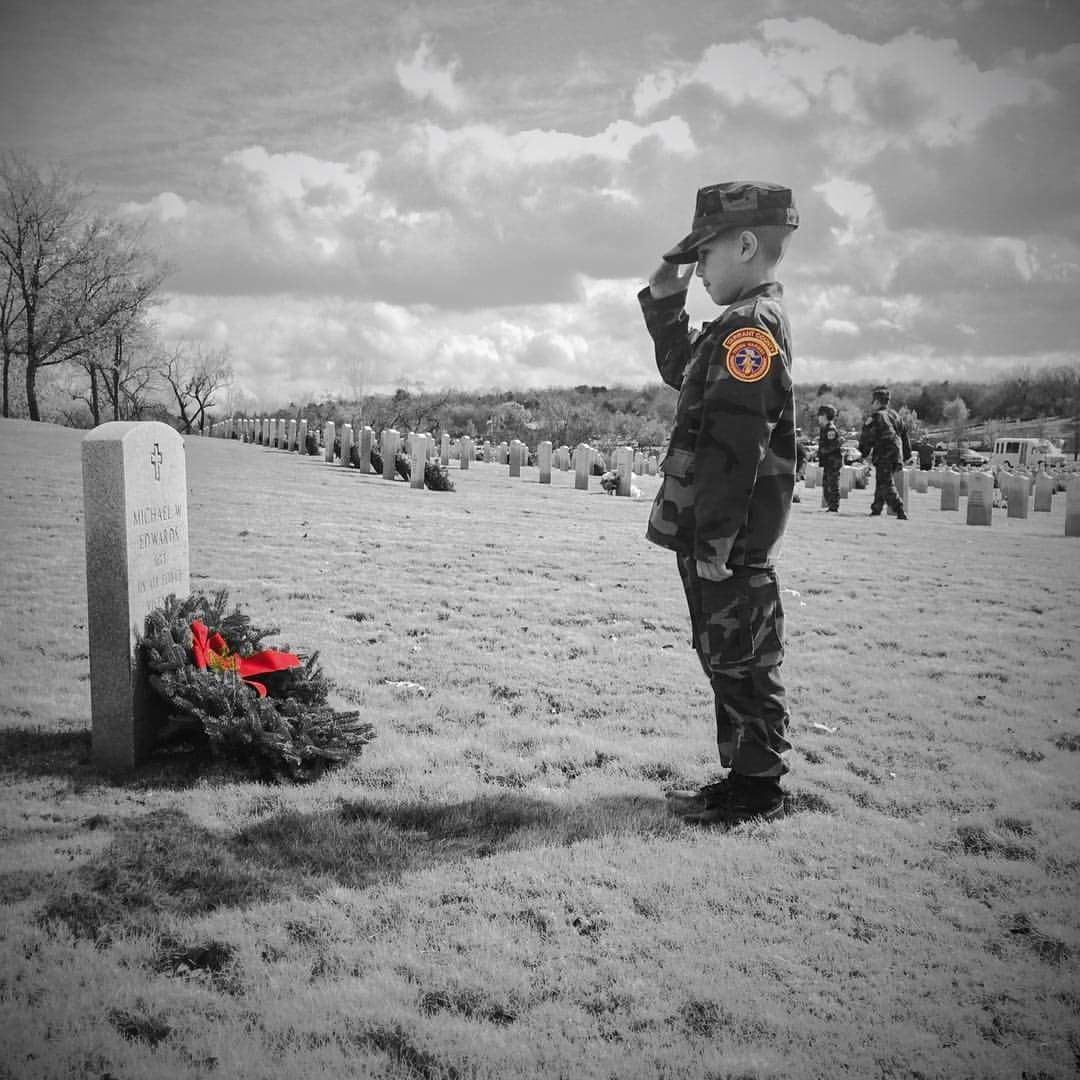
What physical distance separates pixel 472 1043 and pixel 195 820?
6.22 ft

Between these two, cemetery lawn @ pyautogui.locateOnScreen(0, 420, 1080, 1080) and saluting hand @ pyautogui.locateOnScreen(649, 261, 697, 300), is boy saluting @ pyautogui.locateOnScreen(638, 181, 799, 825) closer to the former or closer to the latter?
saluting hand @ pyautogui.locateOnScreen(649, 261, 697, 300)

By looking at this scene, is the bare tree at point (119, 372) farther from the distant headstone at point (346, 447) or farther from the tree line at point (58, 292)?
the distant headstone at point (346, 447)

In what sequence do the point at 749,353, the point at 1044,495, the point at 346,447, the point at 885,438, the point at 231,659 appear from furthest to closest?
the point at 346,447, the point at 1044,495, the point at 885,438, the point at 231,659, the point at 749,353

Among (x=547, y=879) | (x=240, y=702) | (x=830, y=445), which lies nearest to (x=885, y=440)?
(x=830, y=445)

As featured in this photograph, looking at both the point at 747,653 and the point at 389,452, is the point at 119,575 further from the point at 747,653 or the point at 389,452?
the point at 389,452

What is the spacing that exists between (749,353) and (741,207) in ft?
2.27

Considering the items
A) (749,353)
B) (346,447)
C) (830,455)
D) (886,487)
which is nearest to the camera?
(749,353)

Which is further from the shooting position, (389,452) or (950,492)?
(950,492)

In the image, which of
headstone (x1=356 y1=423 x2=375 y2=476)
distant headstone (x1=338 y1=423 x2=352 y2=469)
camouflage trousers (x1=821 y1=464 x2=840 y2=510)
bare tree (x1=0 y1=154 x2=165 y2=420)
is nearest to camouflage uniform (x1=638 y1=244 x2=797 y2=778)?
camouflage trousers (x1=821 y1=464 x2=840 y2=510)

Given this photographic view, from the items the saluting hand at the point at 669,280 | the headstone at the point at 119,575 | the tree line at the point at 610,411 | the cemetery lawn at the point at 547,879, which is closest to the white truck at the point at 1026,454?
the tree line at the point at 610,411

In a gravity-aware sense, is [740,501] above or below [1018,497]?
above

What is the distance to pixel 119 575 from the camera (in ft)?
13.8

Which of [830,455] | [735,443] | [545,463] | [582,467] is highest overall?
[830,455]

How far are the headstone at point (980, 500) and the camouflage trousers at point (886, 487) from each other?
4.79 ft
